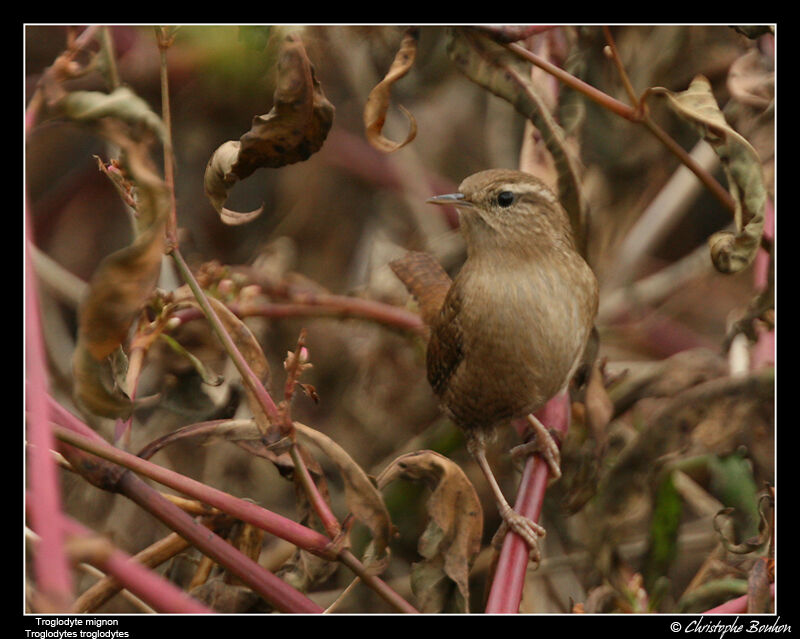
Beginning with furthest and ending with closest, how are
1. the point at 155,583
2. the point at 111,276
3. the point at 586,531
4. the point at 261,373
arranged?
the point at 586,531
the point at 261,373
the point at 111,276
the point at 155,583

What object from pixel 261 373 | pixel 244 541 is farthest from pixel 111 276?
pixel 244 541

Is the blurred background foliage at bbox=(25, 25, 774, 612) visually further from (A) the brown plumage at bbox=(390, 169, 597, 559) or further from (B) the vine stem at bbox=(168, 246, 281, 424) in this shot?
(B) the vine stem at bbox=(168, 246, 281, 424)

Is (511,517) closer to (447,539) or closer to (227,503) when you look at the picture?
(447,539)

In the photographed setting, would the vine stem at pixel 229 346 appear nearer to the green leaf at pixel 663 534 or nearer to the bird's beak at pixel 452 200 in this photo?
the bird's beak at pixel 452 200

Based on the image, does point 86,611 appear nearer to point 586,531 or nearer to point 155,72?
point 586,531

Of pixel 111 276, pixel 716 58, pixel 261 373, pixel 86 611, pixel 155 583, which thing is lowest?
pixel 86 611

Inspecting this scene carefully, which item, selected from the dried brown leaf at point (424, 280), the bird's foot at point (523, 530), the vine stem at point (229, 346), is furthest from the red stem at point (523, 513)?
the vine stem at point (229, 346)
